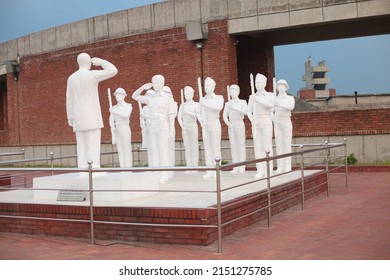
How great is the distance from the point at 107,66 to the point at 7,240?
3.28m

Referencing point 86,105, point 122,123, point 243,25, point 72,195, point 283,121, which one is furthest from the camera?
point 243,25

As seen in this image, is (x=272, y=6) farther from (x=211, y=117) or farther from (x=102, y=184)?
(x=102, y=184)

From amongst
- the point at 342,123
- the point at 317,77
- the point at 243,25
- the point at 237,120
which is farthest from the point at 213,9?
the point at 317,77

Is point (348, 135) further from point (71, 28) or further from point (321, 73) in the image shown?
point (321, 73)

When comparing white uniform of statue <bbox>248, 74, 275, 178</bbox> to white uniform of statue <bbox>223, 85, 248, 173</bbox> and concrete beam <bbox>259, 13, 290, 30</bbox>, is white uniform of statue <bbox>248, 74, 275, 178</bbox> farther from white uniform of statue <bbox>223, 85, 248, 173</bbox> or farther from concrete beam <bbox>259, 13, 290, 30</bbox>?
concrete beam <bbox>259, 13, 290, 30</bbox>

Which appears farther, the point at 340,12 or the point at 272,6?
the point at 272,6

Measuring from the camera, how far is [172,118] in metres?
12.6

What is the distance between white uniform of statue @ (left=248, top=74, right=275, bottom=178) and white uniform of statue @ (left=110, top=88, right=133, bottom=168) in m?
2.88

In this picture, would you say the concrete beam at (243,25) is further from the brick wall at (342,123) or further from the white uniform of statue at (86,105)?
the white uniform of statue at (86,105)

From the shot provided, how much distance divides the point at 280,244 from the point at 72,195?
11.3 ft

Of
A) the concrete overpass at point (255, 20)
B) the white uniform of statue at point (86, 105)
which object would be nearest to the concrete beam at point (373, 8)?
the concrete overpass at point (255, 20)

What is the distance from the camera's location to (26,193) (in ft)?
34.0

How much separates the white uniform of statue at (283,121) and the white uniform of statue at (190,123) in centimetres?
190

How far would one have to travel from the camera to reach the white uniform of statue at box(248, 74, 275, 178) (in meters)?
12.0
